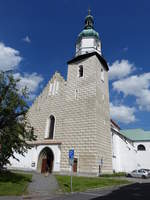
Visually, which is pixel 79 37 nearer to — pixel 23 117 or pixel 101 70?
pixel 101 70

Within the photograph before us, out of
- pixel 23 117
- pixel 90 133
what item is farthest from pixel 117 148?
Result: pixel 23 117

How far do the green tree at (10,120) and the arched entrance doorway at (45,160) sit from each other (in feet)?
37.1

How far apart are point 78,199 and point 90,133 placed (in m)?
13.0

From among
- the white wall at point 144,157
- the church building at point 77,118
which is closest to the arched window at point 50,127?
the church building at point 77,118

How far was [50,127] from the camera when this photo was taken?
27172 millimetres

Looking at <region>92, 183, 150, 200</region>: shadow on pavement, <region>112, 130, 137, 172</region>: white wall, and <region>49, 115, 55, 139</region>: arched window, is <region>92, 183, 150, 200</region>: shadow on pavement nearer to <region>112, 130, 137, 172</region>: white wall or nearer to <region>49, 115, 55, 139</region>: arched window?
<region>49, 115, 55, 139</region>: arched window

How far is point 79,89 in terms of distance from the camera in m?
26.4

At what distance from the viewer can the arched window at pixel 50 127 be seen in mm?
26609

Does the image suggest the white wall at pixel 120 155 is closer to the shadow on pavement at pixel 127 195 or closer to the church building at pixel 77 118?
the church building at pixel 77 118

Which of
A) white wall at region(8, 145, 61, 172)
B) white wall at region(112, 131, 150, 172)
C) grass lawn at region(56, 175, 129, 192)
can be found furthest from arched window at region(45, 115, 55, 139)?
grass lawn at region(56, 175, 129, 192)

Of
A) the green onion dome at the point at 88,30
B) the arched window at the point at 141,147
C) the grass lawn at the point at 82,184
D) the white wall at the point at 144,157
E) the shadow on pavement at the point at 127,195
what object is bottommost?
the shadow on pavement at the point at 127,195

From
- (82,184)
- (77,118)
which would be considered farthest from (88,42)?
(82,184)

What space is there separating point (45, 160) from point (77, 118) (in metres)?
7.84

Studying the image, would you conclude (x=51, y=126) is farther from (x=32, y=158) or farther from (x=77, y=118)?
(x=32, y=158)
